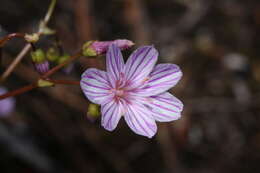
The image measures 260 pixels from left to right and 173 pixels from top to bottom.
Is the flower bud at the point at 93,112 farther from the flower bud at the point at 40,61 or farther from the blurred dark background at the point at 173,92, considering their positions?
the blurred dark background at the point at 173,92

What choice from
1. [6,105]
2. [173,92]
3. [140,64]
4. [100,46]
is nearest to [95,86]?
[100,46]

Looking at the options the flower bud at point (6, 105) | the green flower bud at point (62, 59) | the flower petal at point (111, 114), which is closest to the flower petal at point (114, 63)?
the flower petal at point (111, 114)

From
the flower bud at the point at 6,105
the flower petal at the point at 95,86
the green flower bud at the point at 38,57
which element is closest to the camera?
the flower petal at the point at 95,86

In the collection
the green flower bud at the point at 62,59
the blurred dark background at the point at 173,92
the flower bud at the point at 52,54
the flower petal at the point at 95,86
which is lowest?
the blurred dark background at the point at 173,92

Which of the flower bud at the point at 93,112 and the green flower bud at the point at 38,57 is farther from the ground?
the green flower bud at the point at 38,57

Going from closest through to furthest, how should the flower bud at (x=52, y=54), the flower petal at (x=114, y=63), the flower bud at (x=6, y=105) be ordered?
the flower petal at (x=114, y=63) < the flower bud at (x=52, y=54) < the flower bud at (x=6, y=105)

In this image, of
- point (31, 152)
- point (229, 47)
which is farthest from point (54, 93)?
point (229, 47)

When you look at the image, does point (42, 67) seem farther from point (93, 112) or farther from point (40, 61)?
point (93, 112)
